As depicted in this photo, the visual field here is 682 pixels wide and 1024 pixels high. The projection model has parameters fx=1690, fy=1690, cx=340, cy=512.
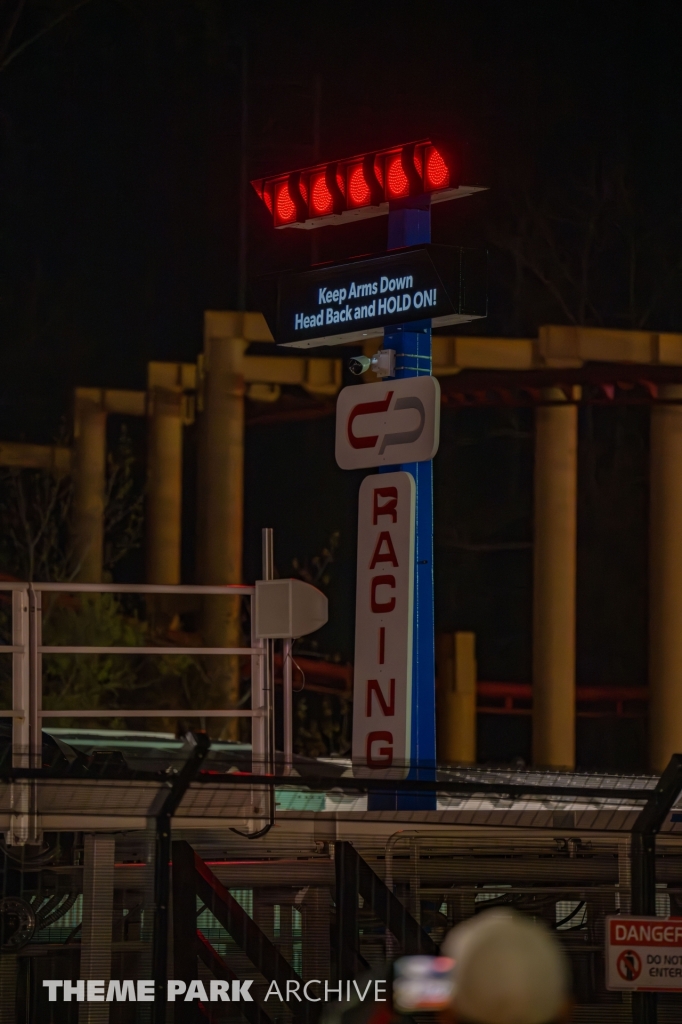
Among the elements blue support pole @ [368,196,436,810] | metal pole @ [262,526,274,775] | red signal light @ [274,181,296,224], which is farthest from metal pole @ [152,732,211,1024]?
red signal light @ [274,181,296,224]

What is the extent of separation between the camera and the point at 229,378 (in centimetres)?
1898

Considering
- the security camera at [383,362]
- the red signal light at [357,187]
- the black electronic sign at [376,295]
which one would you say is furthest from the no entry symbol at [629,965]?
the red signal light at [357,187]

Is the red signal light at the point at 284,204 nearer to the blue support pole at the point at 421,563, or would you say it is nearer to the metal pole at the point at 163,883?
the blue support pole at the point at 421,563

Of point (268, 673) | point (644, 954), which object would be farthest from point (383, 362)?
point (644, 954)

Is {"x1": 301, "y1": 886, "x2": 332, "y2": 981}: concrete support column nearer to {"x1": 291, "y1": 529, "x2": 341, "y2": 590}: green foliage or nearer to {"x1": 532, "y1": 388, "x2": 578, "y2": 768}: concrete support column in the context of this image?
{"x1": 532, "y1": 388, "x2": 578, "y2": 768}: concrete support column

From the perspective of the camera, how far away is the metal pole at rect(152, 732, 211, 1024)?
577 centimetres

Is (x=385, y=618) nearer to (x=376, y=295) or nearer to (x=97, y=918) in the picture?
(x=376, y=295)

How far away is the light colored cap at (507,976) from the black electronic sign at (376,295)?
23.6 ft

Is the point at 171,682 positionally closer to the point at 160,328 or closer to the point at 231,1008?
the point at 160,328

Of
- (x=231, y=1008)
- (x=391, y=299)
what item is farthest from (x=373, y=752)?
(x=231, y=1008)

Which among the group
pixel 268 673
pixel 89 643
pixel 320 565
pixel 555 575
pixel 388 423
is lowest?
pixel 268 673

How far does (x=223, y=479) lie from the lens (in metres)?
18.9

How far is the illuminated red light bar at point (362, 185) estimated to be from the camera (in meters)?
9.46

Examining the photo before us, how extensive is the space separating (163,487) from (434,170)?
32.6ft
